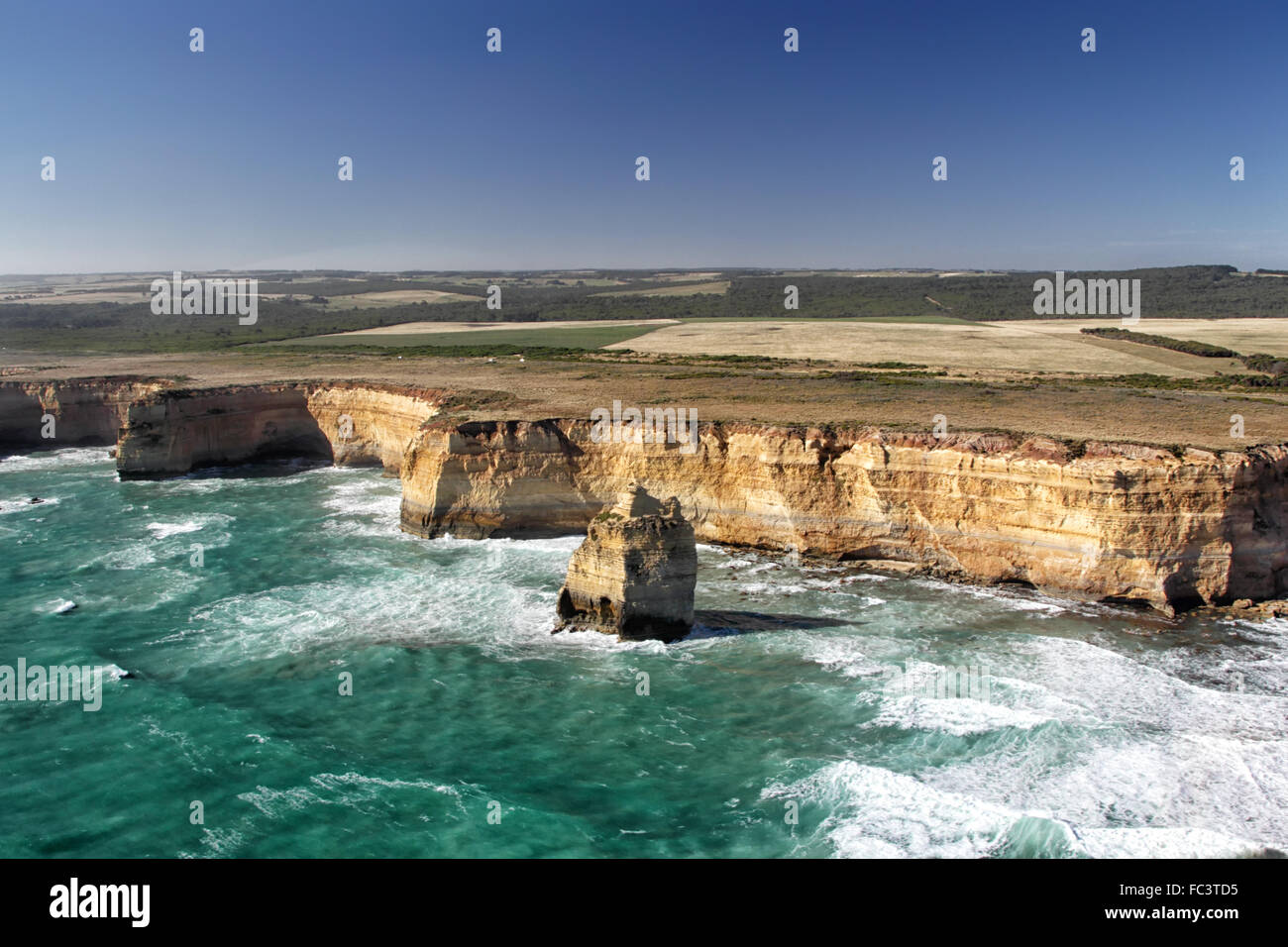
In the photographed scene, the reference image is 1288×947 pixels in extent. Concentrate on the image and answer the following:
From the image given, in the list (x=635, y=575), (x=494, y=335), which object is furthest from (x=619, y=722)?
(x=494, y=335)

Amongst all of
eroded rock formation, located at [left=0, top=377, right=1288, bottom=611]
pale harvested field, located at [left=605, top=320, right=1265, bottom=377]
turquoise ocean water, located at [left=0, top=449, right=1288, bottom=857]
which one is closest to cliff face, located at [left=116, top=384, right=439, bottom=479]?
eroded rock formation, located at [left=0, top=377, right=1288, bottom=611]

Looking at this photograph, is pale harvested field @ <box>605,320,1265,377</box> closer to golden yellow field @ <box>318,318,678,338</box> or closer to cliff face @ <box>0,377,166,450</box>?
golden yellow field @ <box>318,318,678,338</box>

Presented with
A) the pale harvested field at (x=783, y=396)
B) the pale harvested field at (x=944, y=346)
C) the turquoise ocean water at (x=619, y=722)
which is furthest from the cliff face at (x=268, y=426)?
the pale harvested field at (x=944, y=346)

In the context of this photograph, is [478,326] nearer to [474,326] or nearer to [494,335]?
[474,326]

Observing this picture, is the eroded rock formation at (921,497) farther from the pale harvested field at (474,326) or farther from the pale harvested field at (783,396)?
the pale harvested field at (474,326)

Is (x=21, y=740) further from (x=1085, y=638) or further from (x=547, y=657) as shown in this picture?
(x=1085, y=638)
